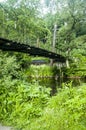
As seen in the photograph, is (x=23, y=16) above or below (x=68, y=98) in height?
above

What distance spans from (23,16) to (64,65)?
7662mm

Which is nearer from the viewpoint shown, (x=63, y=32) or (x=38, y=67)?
(x=38, y=67)

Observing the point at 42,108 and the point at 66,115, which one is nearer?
the point at 66,115

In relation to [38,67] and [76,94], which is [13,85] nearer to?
[76,94]

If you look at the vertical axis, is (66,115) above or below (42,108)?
above

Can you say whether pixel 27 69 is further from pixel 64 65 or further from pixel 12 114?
pixel 12 114

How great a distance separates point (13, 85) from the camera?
7523 mm

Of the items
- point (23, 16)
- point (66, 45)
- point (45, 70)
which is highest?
point (23, 16)

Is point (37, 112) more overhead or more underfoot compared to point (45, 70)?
more overhead

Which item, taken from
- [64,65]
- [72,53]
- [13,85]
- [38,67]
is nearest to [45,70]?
[38,67]

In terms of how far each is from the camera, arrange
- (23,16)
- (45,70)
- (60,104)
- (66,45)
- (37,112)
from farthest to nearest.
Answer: (66,45)
(45,70)
(23,16)
(37,112)
(60,104)

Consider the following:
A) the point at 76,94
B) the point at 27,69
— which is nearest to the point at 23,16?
the point at 27,69

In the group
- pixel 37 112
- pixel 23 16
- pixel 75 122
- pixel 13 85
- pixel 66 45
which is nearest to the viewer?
pixel 75 122

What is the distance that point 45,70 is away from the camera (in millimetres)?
31125
